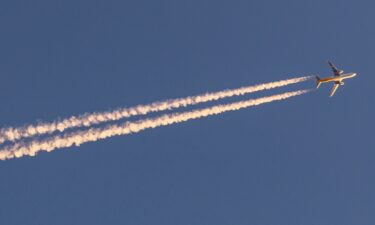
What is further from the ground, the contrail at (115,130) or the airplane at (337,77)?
the airplane at (337,77)

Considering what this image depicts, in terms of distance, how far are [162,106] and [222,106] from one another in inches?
458

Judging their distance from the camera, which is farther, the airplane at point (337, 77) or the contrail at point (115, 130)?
the airplane at point (337, 77)

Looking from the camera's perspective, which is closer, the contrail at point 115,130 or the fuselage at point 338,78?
the contrail at point 115,130

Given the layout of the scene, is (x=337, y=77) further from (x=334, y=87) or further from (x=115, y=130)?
(x=115, y=130)

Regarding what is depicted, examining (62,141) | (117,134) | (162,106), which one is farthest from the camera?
(162,106)

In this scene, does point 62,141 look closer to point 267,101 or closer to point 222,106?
point 222,106

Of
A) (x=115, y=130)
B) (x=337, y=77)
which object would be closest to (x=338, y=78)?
(x=337, y=77)

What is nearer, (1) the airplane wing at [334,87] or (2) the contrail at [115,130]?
(2) the contrail at [115,130]

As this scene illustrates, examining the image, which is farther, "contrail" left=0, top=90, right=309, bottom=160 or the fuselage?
the fuselage

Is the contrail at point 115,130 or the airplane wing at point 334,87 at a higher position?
the airplane wing at point 334,87

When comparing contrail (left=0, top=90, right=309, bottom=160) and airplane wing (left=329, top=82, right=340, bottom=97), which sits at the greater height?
airplane wing (left=329, top=82, right=340, bottom=97)

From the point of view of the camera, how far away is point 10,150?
70750 millimetres

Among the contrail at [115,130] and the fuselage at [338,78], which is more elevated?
the fuselage at [338,78]

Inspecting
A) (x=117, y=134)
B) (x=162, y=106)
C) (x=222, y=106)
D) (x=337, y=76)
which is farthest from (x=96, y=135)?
(x=337, y=76)
